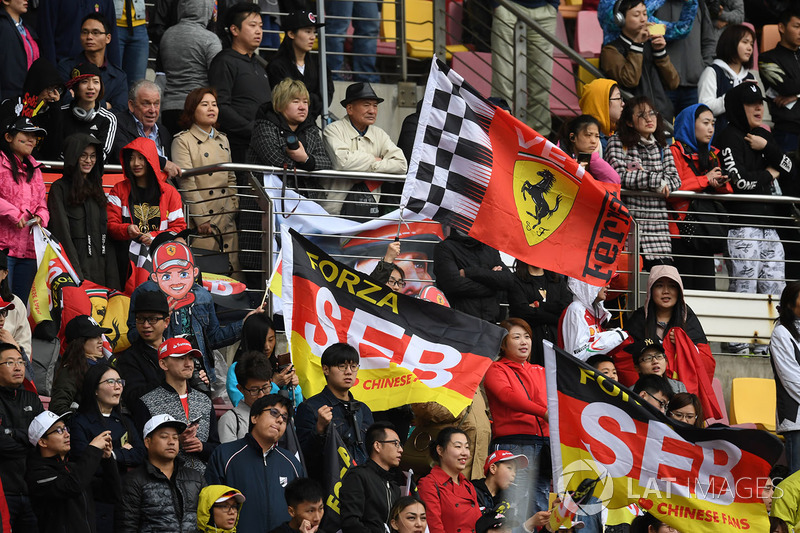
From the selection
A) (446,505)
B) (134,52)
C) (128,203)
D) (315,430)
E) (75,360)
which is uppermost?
(134,52)

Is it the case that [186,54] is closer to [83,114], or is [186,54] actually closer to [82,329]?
[83,114]

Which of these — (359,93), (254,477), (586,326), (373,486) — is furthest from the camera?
(359,93)

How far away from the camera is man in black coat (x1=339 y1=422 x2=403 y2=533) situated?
33.5 ft

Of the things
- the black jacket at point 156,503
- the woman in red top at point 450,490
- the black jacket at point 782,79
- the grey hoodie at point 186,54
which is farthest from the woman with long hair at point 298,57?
the black jacket at point 156,503

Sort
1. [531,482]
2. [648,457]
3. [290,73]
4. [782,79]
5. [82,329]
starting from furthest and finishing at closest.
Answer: [782,79] < [290,73] < [531,482] < [82,329] < [648,457]

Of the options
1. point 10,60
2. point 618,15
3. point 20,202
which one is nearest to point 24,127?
point 20,202

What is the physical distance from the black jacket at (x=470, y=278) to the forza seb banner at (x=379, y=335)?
128 cm

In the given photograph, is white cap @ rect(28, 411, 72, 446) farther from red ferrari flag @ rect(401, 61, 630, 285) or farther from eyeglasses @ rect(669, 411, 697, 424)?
eyeglasses @ rect(669, 411, 697, 424)

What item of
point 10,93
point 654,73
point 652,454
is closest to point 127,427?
point 652,454

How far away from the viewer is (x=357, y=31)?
17156mm

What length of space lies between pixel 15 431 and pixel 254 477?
1513mm

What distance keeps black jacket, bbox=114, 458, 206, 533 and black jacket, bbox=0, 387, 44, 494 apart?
618mm

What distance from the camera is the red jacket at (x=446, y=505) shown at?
1093 cm

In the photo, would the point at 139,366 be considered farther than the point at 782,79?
No
